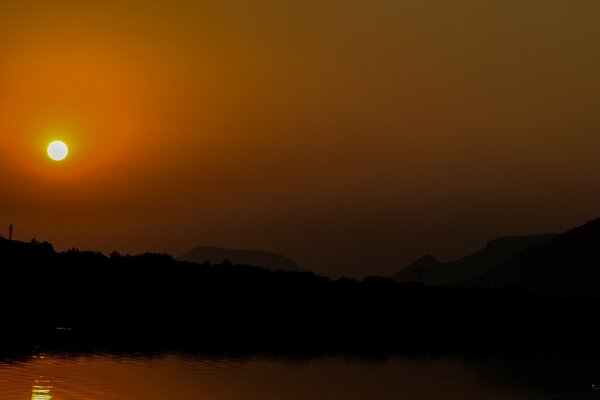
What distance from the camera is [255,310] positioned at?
498 feet

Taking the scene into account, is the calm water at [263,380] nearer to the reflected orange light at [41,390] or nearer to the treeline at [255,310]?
the reflected orange light at [41,390]

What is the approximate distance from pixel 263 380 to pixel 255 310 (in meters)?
74.0

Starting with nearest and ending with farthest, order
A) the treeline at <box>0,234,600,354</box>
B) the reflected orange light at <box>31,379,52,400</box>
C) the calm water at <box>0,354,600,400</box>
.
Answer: the reflected orange light at <box>31,379,52,400</box>, the calm water at <box>0,354,600,400</box>, the treeline at <box>0,234,600,354</box>

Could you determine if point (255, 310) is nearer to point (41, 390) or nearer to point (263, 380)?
point (263, 380)

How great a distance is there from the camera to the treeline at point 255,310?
400 ft

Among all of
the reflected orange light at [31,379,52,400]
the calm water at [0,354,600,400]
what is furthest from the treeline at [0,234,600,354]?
the reflected orange light at [31,379,52,400]

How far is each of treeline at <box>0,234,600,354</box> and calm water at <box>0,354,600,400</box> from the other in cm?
1685

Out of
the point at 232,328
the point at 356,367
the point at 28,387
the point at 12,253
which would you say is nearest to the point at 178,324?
the point at 232,328

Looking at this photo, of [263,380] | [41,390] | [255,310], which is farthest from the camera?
[255,310]

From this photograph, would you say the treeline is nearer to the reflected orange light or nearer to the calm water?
the calm water

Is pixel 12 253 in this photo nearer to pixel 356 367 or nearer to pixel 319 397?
pixel 356 367

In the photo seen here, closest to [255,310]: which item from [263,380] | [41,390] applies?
[263,380]

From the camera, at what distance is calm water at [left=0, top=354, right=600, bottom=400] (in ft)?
215

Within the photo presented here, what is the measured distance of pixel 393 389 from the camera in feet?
258
